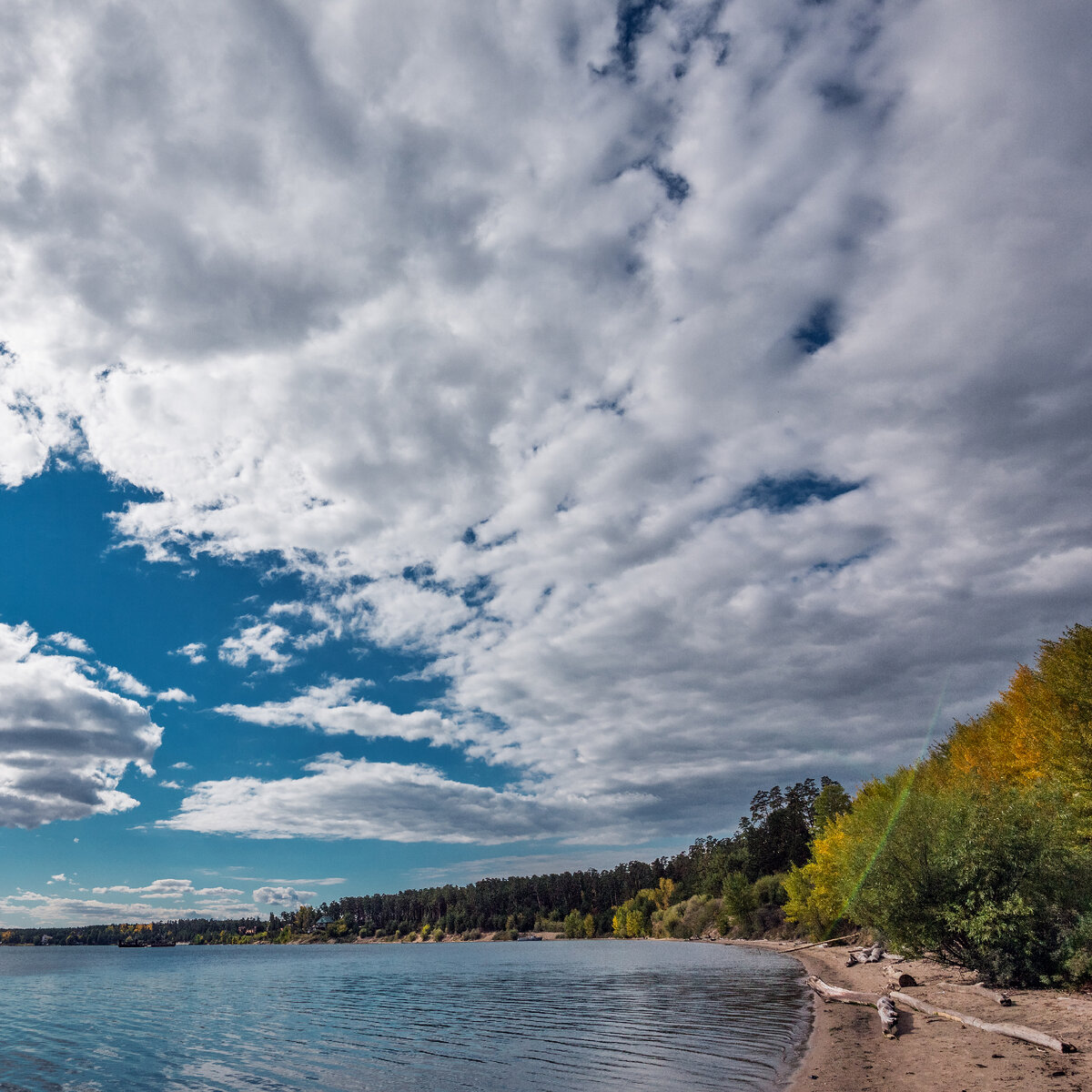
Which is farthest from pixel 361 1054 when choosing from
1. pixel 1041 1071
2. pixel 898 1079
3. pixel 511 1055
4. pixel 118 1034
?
pixel 1041 1071

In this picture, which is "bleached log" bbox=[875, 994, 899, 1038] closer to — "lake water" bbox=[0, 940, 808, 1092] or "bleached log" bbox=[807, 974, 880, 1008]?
"lake water" bbox=[0, 940, 808, 1092]

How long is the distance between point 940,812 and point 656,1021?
20.5 m

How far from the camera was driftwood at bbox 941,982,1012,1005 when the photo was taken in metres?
30.8

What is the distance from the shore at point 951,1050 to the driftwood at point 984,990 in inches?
17.9

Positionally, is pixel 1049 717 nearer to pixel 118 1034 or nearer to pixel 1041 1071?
pixel 1041 1071

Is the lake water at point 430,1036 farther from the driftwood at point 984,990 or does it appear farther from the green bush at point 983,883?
the green bush at point 983,883

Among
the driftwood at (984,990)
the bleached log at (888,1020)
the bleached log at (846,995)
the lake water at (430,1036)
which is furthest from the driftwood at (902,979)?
the bleached log at (888,1020)

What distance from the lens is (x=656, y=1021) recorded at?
3975cm

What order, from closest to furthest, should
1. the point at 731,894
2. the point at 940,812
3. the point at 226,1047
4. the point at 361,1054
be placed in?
the point at 361,1054, the point at 226,1047, the point at 940,812, the point at 731,894

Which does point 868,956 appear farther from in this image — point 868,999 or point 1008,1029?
point 1008,1029

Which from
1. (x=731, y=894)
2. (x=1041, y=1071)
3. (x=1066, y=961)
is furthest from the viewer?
(x=731, y=894)

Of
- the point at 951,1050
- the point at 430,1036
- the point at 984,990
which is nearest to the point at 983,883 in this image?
the point at 984,990

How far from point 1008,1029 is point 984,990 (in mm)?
11278

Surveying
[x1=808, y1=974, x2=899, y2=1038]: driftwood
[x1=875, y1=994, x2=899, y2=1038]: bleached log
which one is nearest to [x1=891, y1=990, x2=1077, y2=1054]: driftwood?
[x1=808, y1=974, x2=899, y2=1038]: driftwood
